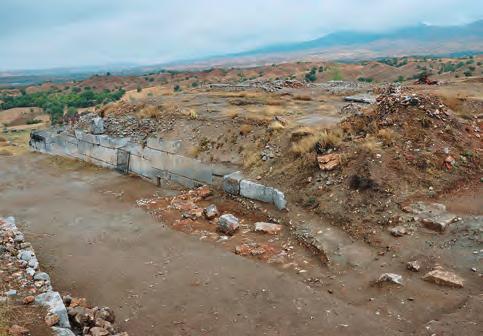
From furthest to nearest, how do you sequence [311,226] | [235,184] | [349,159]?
[235,184] → [349,159] → [311,226]

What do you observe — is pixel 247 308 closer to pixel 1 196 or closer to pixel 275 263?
pixel 275 263

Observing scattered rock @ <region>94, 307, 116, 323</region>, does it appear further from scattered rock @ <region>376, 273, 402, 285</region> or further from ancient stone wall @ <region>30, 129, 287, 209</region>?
ancient stone wall @ <region>30, 129, 287, 209</region>

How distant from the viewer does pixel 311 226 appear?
35.6 ft

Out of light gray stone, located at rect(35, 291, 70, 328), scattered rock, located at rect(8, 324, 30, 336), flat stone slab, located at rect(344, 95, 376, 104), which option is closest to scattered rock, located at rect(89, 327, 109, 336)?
light gray stone, located at rect(35, 291, 70, 328)

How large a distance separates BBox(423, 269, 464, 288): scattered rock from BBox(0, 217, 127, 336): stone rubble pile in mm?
5333

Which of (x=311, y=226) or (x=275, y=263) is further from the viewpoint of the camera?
(x=311, y=226)

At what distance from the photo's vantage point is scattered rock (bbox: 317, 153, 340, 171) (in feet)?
39.8

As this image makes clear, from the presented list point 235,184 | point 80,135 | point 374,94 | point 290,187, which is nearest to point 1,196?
point 80,135

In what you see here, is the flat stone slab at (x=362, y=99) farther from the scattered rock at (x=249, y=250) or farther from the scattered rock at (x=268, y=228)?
the scattered rock at (x=249, y=250)

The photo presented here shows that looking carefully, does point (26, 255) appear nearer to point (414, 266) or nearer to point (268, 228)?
point (268, 228)

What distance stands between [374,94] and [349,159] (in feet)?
35.6

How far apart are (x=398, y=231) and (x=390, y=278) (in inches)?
62.9

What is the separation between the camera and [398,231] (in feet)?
31.8

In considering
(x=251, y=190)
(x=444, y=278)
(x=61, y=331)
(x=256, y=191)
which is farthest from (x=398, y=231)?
(x=61, y=331)
